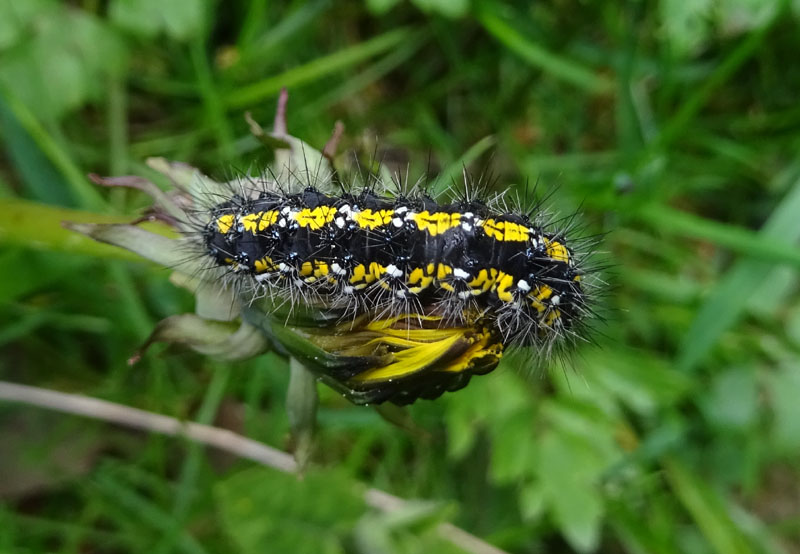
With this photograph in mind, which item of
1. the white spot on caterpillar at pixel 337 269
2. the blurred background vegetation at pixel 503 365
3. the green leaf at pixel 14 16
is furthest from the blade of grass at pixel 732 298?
the green leaf at pixel 14 16

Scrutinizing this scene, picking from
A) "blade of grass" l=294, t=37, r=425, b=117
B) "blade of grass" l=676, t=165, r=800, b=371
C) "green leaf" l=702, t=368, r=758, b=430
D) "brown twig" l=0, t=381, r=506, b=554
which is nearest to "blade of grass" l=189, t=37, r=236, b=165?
"blade of grass" l=294, t=37, r=425, b=117

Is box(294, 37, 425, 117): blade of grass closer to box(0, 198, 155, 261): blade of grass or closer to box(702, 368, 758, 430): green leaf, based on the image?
box(0, 198, 155, 261): blade of grass

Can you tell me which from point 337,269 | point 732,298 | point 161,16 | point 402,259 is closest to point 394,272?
point 402,259

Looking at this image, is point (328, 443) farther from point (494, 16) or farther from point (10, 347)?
point (494, 16)

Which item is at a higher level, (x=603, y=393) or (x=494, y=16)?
(x=494, y=16)

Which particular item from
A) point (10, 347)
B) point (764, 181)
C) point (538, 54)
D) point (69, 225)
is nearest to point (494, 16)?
point (538, 54)

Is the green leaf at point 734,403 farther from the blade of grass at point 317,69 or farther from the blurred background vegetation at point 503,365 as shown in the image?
the blade of grass at point 317,69
